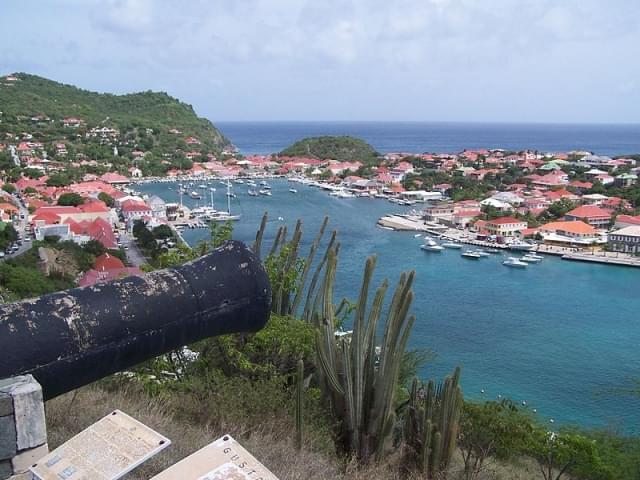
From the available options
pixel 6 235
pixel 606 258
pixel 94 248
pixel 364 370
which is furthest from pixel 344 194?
pixel 364 370

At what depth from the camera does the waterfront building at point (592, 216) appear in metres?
37.0

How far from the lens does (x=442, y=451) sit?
18.8 feet

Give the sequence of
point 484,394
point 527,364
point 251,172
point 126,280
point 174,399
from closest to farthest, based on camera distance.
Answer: point 126,280 → point 174,399 → point 484,394 → point 527,364 → point 251,172

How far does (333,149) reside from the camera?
249ft

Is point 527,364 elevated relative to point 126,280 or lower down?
lower down

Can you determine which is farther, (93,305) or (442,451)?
(442,451)

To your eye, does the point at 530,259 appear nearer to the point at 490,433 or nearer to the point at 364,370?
the point at 490,433

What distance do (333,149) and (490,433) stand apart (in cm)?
6885

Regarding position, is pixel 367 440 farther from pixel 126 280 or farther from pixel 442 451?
pixel 126 280

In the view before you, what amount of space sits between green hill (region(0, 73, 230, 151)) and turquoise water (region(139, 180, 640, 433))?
4075 cm

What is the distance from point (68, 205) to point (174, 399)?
35.2 meters

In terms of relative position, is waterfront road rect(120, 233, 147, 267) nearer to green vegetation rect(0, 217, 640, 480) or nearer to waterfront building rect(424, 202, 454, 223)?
waterfront building rect(424, 202, 454, 223)

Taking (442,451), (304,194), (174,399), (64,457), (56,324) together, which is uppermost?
(56,324)

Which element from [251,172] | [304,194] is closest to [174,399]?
[304,194]
